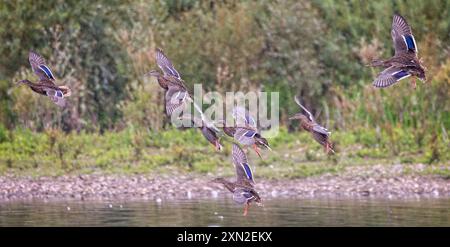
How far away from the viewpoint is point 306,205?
15992 millimetres

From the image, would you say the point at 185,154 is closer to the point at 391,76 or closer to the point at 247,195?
the point at 247,195

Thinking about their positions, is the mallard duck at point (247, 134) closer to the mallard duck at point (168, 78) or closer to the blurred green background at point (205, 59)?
the mallard duck at point (168, 78)

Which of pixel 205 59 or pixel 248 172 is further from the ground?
pixel 205 59

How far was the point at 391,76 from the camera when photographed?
13.1m

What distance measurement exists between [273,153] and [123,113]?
3.43 m

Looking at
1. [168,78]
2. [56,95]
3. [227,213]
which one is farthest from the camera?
[227,213]

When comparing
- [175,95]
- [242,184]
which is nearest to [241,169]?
[242,184]

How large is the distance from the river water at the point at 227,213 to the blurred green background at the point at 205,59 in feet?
11.7

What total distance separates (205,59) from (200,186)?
5223 millimetres

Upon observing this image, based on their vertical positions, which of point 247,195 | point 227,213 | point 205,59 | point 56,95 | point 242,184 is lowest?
point 227,213

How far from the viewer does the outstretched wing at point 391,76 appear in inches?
513

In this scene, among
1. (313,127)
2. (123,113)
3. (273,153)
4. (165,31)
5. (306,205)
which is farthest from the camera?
(165,31)
